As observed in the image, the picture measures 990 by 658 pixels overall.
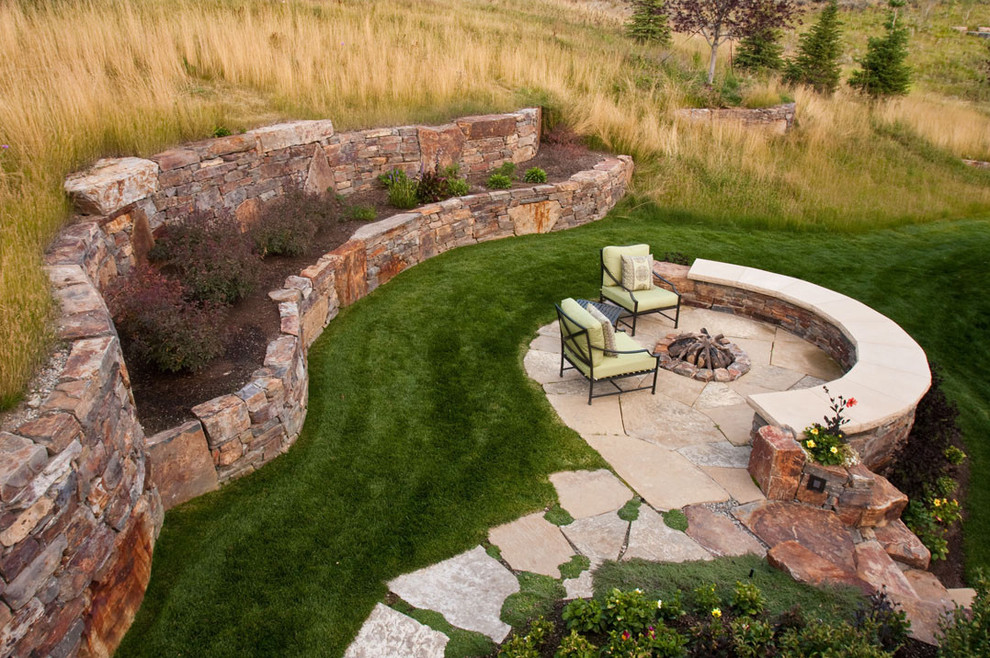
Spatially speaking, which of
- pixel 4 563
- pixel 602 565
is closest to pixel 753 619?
pixel 602 565

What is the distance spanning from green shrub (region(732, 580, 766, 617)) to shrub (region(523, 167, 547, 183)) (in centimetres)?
793

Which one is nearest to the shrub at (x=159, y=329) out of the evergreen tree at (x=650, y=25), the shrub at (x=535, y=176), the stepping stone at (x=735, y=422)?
the stepping stone at (x=735, y=422)

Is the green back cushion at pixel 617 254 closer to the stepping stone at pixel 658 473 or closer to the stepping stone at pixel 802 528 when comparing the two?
the stepping stone at pixel 658 473

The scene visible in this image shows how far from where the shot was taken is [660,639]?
138 inches

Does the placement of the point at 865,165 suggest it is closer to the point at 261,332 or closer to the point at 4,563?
the point at 261,332

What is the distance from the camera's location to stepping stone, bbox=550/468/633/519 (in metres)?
4.90

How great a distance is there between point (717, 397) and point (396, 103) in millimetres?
7049

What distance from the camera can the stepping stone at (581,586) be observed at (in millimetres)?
4094

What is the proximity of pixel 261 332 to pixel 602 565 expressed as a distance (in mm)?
3683

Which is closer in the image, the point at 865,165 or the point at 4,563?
the point at 4,563

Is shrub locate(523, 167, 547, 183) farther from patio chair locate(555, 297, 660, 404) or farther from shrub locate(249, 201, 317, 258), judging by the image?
patio chair locate(555, 297, 660, 404)

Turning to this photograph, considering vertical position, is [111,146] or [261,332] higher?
[111,146]

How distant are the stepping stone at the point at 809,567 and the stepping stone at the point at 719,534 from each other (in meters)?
0.13

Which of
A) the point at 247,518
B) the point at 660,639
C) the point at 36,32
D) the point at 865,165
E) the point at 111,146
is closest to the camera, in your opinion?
the point at 660,639
